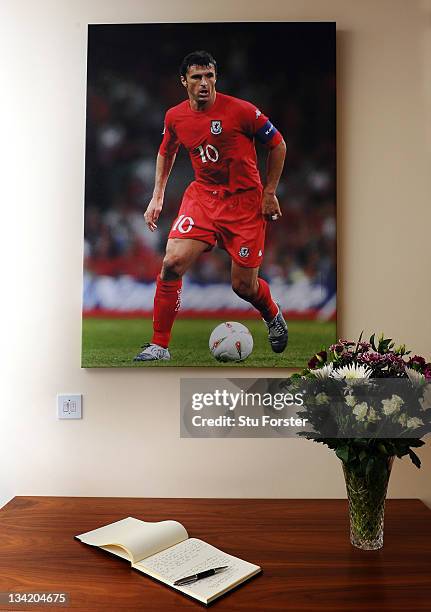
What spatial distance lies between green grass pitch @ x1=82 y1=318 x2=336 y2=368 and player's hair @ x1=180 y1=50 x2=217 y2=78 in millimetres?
831

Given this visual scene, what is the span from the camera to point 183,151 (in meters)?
1.82

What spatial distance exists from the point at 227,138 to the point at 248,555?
4.05ft

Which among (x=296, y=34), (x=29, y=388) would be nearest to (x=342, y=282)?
(x=296, y=34)

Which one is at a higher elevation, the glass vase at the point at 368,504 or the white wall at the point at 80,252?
the white wall at the point at 80,252

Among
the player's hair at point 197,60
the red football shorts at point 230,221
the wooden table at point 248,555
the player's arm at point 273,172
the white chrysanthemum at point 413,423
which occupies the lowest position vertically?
the wooden table at point 248,555

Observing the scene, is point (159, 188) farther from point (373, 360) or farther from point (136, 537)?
point (136, 537)

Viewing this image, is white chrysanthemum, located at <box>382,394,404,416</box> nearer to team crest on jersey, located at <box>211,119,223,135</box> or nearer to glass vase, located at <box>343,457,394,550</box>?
glass vase, located at <box>343,457,394,550</box>

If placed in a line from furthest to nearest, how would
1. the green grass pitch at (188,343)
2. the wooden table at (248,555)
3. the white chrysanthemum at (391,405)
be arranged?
the green grass pitch at (188,343) → the white chrysanthemum at (391,405) → the wooden table at (248,555)

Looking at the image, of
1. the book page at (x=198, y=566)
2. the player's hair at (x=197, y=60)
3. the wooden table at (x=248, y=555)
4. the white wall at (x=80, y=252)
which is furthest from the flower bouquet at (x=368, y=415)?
the player's hair at (x=197, y=60)

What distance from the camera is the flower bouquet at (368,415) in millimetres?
1313

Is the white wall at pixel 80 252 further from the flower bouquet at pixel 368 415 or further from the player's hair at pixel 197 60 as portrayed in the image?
the flower bouquet at pixel 368 415

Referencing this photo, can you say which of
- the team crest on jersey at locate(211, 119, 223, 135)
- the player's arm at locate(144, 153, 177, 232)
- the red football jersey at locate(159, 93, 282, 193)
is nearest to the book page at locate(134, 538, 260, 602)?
the player's arm at locate(144, 153, 177, 232)

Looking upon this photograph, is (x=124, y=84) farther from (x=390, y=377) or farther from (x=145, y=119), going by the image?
(x=390, y=377)

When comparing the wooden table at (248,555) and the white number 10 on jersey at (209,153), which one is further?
the white number 10 on jersey at (209,153)
